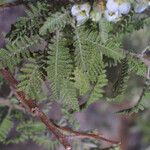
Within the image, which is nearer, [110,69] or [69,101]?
[69,101]

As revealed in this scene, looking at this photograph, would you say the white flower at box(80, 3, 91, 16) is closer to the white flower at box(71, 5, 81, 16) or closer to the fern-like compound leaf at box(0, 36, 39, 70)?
the white flower at box(71, 5, 81, 16)

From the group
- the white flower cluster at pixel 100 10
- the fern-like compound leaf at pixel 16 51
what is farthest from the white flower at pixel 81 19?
the fern-like compound leaf at pixel 16 51

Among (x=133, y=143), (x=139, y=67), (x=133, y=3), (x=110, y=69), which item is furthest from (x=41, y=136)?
(x=133, y=143)

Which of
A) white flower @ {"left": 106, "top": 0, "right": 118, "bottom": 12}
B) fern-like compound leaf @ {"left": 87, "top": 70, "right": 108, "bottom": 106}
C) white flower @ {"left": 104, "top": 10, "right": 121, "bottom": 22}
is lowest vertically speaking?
fern-like compound leaf @ {"left": 87, "top": 70, "right": 108, "bottom": 106}

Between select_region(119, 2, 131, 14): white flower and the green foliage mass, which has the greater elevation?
select_region(119, 2, 131, 14): white flower

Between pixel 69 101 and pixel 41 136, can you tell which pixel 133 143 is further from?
pixel 69 101

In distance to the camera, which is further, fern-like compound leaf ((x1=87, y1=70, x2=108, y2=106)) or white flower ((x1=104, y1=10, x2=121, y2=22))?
fern-like compound leaf ((x1=87, y1=70, x2=108, y2=106))

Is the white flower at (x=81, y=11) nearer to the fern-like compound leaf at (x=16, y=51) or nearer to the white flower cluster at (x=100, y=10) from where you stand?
the white flower cluster at (x=100, y=10)

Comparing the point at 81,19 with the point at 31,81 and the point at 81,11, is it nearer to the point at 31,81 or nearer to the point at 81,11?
the point at 81,11

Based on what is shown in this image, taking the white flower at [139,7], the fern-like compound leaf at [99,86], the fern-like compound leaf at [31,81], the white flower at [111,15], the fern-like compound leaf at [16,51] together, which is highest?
the white flower at [139,7]

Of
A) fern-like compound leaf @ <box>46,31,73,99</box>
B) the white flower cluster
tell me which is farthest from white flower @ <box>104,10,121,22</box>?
fern-like compound leaf @ <box>46,31,73,99</box>

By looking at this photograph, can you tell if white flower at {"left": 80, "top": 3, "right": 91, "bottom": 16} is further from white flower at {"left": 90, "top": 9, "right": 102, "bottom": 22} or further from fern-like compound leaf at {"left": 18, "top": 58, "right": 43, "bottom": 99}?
fern-like compound leaf at {"left": 18, "top": 58, "right": 43, "bottom": 99}
